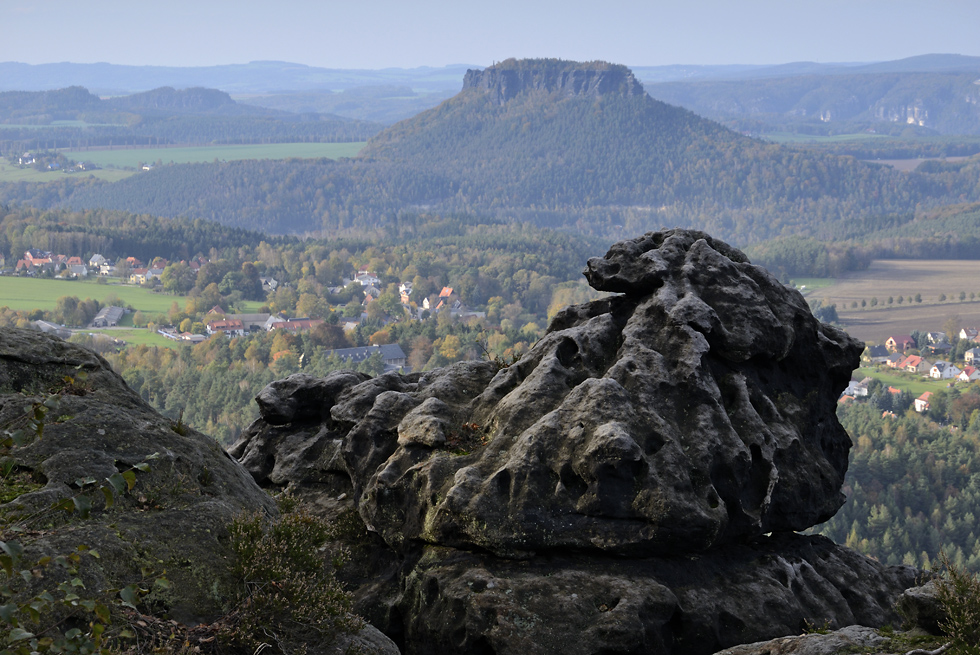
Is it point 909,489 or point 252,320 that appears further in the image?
point 252,320

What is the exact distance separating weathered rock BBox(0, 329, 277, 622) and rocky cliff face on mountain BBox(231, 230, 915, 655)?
245 centimetres

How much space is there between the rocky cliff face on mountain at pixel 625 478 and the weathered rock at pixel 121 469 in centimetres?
245

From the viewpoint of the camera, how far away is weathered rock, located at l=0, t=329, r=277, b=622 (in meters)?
8.78

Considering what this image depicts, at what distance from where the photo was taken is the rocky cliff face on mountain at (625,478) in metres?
10.5

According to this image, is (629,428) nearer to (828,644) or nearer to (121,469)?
(828,644)

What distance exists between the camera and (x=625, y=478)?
10891 millimetres

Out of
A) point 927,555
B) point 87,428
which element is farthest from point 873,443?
point 87,428

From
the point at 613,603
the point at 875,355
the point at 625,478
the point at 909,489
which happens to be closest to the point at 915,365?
the point at 875,355

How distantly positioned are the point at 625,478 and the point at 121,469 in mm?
5983

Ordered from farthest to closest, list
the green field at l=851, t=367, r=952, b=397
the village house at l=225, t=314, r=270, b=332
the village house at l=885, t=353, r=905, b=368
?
the village house at l=225, t=314, r=270, b=332
the village house at l=885, t=353, r=905, b=368
the green field at l=851, t=367, r=952, b=397

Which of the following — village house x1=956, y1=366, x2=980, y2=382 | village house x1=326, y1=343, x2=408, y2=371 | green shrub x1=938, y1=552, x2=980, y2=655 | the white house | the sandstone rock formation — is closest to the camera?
green shrub x1=938, y1=552, x2=980, y2=655

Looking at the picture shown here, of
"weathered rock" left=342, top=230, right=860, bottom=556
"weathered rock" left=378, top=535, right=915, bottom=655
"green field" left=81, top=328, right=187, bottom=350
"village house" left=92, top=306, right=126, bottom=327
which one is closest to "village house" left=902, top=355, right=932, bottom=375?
"green field" left=81, top=328, right=187, bottom=350

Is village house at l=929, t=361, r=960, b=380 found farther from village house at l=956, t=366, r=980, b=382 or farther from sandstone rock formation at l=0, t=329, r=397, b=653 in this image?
sandstone rock formation at l=0, t=329, r=397, b=653

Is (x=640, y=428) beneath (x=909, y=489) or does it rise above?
above
